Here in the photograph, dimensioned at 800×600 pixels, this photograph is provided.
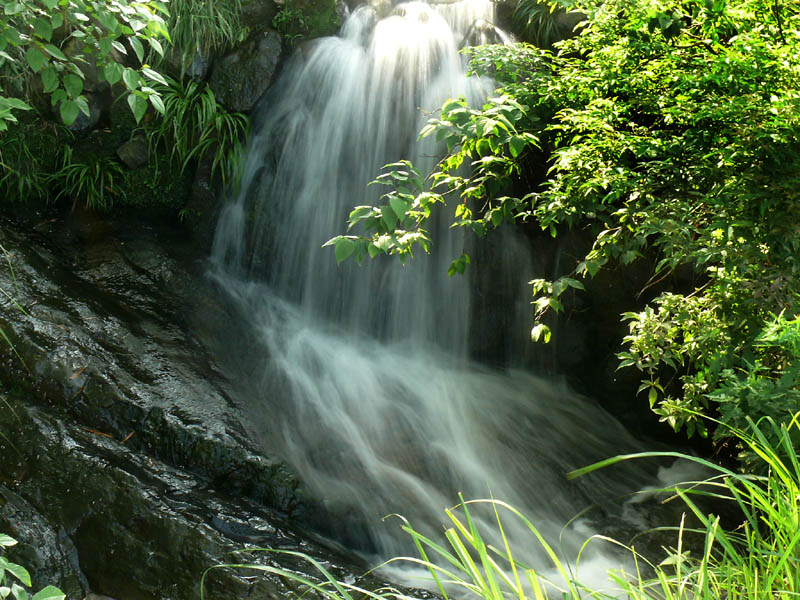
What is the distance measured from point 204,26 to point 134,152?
116 cm

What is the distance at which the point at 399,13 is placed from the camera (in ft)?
18.0

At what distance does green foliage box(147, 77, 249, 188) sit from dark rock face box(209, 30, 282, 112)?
9 cm

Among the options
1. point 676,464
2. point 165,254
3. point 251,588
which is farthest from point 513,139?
point 165,254

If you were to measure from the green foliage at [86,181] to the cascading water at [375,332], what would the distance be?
991 millimetres

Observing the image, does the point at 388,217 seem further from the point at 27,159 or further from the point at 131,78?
the point at 27,159

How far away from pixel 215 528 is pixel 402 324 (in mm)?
2296

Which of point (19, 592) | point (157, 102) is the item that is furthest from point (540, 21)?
point (19, 592)

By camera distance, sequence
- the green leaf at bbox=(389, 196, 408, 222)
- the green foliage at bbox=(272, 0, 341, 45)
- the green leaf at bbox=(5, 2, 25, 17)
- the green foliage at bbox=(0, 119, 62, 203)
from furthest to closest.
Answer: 1. the green foliage at bbox=(272, 0, 341, 45)
2. the green foliage at bbox=(0, 119, 62, 203)
3. the green leaf at bbox=(389, 196, 408, 222)
4. the green leaf at bbox=(5, 2, 25, 17)

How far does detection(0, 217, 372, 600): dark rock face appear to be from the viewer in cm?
271

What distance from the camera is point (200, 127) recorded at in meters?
5.21

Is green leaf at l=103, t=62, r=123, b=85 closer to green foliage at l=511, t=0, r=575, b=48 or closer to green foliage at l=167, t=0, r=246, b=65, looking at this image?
green foliage at l=167, t=0, r=246, b=65

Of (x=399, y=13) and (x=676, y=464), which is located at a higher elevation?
(x=399, y=13)

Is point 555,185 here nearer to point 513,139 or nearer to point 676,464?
point 513,139

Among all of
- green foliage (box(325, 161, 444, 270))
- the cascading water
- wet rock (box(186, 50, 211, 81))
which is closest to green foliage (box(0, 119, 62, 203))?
wet rock (box(186, 50, 211, 81))
